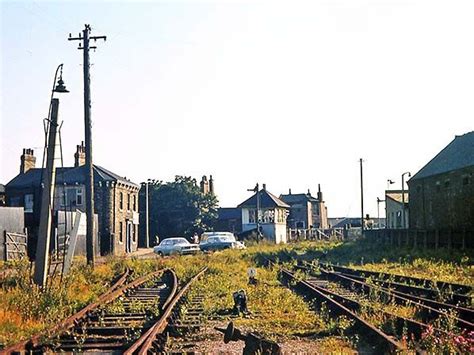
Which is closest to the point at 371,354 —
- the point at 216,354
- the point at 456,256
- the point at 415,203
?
the point at 216,354

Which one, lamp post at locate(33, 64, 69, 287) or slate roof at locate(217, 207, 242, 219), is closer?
lamp post at locate(33, 64, 69, 287)

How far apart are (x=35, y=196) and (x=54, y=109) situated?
36714 millimetres

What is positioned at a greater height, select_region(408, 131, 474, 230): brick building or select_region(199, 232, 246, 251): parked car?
select_region(408, 131, 474, 230): brick building

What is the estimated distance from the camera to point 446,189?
46188 millimetres

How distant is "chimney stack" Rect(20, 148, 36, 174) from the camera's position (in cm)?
6092

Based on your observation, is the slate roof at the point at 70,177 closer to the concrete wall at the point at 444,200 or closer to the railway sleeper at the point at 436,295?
the concrete wall at the point at 444,200

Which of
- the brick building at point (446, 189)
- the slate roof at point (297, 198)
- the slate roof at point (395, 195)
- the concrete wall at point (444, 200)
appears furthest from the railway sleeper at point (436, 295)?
the slate roof at point (297, 198)

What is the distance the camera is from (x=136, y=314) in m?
12.8

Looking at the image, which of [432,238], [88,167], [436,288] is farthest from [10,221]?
[436,288]

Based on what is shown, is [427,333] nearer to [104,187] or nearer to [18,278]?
[18,278]

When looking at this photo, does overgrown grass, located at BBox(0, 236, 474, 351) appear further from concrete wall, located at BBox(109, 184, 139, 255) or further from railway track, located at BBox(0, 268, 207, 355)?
concrete wall, located at BBox(109, 184, 139, 255)

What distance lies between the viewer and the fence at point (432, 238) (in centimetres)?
3200

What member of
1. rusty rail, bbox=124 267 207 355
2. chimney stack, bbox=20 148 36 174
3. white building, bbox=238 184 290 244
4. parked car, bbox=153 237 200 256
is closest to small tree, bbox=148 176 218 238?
white building, bbox=238 184 290 244

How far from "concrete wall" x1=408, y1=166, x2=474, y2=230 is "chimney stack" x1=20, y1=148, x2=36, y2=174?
32.2m
